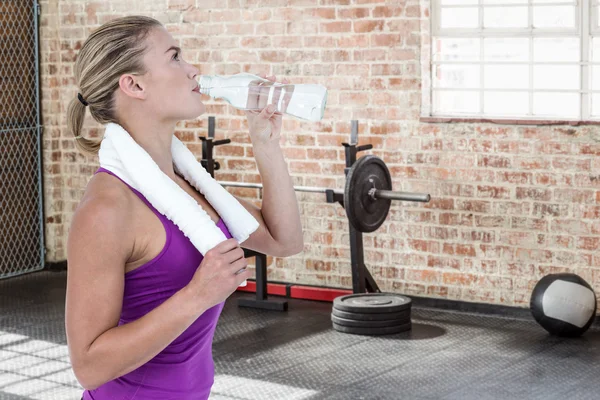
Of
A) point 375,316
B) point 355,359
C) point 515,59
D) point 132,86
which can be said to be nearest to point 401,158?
point 515,59

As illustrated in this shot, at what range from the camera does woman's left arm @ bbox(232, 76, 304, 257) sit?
176cm

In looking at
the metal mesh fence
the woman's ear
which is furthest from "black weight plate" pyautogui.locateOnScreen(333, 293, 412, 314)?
the woman's ear

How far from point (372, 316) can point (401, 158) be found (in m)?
1.00

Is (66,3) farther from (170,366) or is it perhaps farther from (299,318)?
(170,366)

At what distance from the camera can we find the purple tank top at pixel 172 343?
1426 mm

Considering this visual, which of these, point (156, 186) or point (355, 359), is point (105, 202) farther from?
point (355, 359)

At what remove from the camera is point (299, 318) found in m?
5.12

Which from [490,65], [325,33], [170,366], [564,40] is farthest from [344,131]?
[170,366]

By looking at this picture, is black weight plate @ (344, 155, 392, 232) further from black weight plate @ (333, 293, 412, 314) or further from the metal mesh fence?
the metal mesh fence

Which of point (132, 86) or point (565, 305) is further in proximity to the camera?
point (565, 305)

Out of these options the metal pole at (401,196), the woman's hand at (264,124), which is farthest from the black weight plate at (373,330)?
the woman's hand at (264,124)

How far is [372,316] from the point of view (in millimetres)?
4723

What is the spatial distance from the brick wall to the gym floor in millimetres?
302

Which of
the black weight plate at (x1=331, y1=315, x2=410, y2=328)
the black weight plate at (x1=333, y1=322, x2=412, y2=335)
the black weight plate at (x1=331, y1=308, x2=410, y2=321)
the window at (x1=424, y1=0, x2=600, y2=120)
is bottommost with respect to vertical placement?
the black weight plate at (x1=333, y1=322, x2=412, y2=335)
